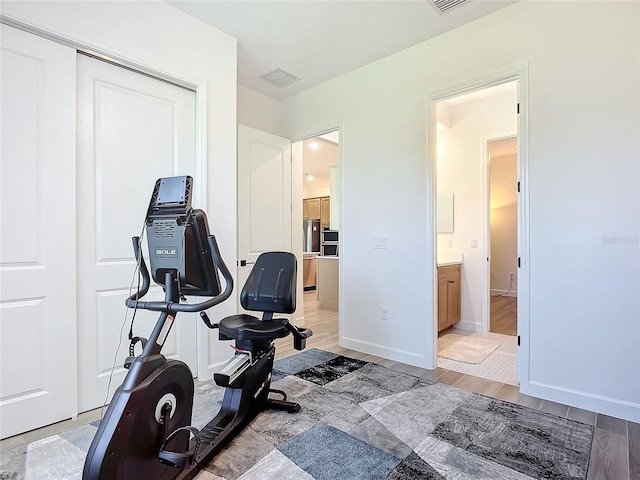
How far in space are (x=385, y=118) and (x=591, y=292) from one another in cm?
220

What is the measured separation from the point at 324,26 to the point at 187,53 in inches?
44.3

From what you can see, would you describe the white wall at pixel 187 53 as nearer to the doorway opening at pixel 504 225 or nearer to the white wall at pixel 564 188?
the white wall at pixel 564 188

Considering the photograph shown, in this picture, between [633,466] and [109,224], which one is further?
[109,224]

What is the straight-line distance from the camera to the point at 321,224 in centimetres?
846

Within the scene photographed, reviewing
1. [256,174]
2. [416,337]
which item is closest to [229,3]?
[256,174]

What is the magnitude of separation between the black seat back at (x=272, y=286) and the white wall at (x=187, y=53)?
0.66m

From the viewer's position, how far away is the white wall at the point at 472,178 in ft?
14.1

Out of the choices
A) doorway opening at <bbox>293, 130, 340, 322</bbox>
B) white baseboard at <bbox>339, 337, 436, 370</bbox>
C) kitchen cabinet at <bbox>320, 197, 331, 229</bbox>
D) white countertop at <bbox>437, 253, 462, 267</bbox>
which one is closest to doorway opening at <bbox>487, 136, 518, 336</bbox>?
white countertop at <bbox>437, 253, 462, 267</bbox>

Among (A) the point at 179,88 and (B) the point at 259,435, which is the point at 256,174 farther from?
(B) the point at 259,435

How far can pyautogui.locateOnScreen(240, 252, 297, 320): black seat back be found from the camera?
2.24 meters

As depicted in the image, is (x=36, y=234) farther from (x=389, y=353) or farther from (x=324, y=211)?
(x=324, y=211)

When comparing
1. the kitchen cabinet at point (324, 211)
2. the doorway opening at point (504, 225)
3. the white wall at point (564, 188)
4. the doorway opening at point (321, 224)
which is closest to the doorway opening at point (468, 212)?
the white wall at point (564, 188)

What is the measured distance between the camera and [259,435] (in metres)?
1.96

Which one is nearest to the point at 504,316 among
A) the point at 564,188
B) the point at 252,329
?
the point at 564,188
